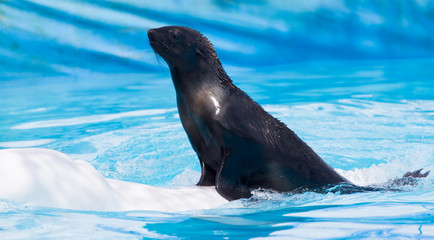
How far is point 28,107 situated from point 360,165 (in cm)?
459

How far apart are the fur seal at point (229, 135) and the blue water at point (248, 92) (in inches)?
5.3

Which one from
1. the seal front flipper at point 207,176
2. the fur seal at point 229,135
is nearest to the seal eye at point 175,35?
the fur seal at point 229,135

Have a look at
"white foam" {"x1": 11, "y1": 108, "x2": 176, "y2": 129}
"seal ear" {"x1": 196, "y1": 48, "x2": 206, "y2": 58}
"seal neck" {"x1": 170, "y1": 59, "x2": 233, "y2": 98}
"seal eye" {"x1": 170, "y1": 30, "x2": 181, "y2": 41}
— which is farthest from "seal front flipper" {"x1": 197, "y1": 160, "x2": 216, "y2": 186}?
"white foam" {"x1": 11, "y1": 108, "x2": 176, "y2": 129}

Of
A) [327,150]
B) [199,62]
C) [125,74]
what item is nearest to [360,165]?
[327,150]

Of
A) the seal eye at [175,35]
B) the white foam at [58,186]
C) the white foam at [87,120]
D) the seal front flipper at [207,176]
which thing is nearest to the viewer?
the white foam at [58,186]

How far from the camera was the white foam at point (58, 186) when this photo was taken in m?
2.27

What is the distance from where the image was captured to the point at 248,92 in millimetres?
8258

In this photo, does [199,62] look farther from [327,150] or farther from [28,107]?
[28,107]

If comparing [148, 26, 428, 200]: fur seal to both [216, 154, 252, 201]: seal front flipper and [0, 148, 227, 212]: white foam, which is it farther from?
[0, 148, 227, 212]: white foam

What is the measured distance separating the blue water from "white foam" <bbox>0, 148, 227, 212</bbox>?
0.15 ft

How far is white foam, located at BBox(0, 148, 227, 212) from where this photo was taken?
2.27 meters

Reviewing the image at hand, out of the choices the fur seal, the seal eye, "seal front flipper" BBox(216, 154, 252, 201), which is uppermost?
the seal eye

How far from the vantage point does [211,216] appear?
2.69 meters

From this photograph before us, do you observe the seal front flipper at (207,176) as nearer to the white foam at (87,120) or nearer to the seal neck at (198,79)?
the seal neck at (198,79)
